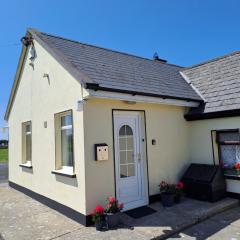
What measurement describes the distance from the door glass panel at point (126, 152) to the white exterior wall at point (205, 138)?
9.09ft

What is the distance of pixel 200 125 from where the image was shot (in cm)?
857

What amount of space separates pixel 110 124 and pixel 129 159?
1274mm

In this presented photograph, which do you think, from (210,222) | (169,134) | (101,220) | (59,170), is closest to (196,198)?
(210,222)

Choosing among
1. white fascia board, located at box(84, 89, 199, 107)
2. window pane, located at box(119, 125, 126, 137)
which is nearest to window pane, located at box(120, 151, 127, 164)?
window pane, located at box(119, 125, 126, 137)

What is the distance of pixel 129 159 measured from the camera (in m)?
7.11

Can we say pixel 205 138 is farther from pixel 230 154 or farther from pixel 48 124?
pixel 48 124

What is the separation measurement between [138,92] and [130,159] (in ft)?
6.51

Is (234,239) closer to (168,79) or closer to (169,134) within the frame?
(169,134)

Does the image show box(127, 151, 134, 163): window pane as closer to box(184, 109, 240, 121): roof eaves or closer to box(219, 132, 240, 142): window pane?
box(184, 109, 240, 121): roof eaves

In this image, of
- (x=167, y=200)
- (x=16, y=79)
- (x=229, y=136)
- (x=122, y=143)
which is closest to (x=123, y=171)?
(x=122, y=143)

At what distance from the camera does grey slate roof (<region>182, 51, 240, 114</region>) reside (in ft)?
26.1

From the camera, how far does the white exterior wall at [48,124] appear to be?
20.5 ft

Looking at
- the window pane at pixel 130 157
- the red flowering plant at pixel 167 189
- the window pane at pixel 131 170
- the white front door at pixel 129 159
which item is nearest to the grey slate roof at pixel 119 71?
the white front door at pixel 129 159

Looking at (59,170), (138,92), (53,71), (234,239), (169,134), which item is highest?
(53,71)
